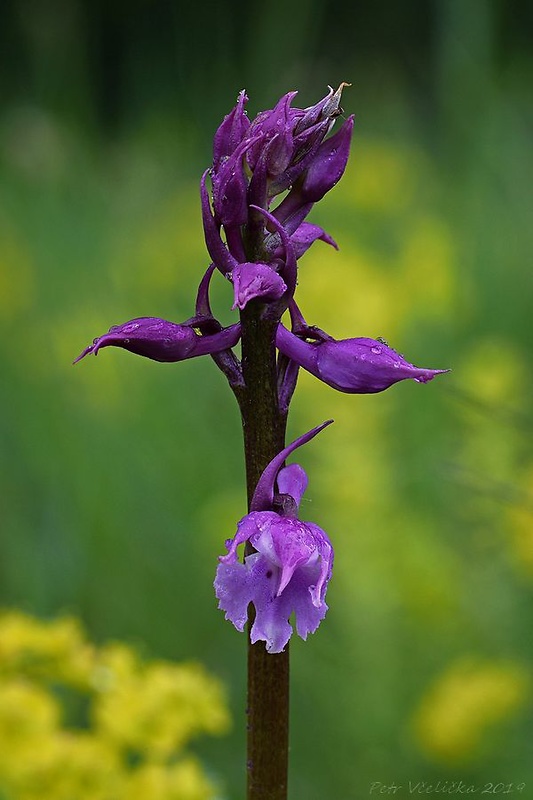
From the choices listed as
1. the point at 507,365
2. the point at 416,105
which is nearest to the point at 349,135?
the point at 507,365

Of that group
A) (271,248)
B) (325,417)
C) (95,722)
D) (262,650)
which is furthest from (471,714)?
(271,248)

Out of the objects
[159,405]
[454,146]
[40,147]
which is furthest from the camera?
[40,147]

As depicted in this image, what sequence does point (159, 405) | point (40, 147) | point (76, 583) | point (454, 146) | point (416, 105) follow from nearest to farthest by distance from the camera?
point (76, 583)
point (159, 405)
point (454, 146)
point (40, 147)
point (416, 105)

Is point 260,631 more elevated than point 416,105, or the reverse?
point 416,105

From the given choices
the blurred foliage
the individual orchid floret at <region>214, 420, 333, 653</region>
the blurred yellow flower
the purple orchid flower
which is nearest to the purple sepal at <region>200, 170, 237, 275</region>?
the purple orchid flower

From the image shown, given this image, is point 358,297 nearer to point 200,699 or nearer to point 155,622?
point 155,622

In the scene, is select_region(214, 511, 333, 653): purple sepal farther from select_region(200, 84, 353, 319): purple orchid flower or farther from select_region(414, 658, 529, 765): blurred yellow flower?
select_region(414, 658, 529, 765): blurred yellow flower
